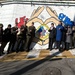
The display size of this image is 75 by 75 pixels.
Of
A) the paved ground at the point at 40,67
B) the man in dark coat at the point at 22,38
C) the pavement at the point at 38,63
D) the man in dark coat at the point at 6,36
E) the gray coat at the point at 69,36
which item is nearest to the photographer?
the paved ground at the point at 40,67

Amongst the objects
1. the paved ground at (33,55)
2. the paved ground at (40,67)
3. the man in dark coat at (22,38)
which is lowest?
the paved ground at (40,67)

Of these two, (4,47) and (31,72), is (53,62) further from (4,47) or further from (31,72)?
(4,47)

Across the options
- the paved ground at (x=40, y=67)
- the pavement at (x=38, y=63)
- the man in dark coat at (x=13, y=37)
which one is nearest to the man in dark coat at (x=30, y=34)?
the pavement at (x=38, y=63)

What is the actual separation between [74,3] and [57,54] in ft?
13.0

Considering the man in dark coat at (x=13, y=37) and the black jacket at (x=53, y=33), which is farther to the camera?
the black jacket at (x=53, y=33)

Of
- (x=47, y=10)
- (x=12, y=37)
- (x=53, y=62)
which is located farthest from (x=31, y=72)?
(x=47, y=10)

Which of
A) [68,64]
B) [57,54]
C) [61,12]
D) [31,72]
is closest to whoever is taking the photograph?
[31,72]

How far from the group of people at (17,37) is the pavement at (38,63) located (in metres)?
0.62

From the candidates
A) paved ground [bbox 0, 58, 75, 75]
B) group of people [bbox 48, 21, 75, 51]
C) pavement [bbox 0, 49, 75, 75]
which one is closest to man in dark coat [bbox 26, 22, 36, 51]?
pavement [bbox 0, 49, 75, 75]

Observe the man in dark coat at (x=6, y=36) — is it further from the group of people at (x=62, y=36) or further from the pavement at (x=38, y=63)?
the group of people at (x=62, y=36)

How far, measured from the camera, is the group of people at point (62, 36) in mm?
14062

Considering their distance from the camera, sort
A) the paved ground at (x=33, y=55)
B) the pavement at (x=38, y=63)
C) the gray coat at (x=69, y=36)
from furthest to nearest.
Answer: the gray coat at (x=69, y=36), the paved ground at (x=33, y=55), the pavement at (x=38, y=63)

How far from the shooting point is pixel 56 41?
14.3 meters

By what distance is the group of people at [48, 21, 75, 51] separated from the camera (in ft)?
46.1
